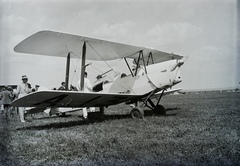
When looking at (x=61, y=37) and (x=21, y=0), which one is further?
(x=61, y=37)

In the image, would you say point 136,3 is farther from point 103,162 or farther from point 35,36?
point 103,162

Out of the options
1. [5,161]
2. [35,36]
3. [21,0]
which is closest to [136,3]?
[21,0]

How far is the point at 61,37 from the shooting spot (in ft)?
21.8

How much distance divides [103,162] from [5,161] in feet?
5.16

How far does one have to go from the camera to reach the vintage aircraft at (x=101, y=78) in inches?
247

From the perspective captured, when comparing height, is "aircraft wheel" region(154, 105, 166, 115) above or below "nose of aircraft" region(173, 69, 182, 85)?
below

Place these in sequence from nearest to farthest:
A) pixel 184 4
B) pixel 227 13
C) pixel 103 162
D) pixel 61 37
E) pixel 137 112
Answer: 1. pixel 103 162
2. pixel 227 13
3. pixel 184 4
4. pixel 61 37
5. pixel 137 112

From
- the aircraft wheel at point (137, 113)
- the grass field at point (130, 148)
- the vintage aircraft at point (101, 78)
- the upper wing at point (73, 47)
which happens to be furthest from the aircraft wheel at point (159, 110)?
the grass field at point (130, 148)

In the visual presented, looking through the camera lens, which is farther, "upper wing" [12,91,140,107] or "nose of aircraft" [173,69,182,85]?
"nose of aircraft" [173,69,182,85]

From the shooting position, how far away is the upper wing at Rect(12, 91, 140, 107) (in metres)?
5.62

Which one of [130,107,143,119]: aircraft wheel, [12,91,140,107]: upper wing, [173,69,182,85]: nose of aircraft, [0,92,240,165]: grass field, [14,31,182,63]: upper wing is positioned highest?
[14,31,182,63]: upper wing

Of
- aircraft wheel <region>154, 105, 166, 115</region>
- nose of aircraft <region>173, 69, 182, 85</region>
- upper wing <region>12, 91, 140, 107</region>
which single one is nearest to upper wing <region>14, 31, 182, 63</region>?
nose of aircraft <region>173, 69, 182, 85</region>

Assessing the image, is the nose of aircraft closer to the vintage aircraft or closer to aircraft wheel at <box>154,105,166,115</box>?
the vintage aircraft

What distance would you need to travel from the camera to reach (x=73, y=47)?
7625mm
